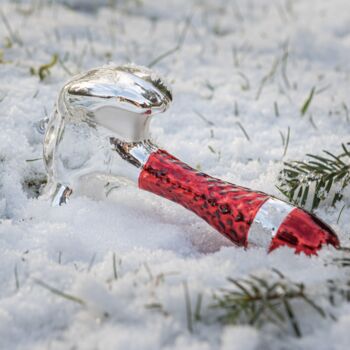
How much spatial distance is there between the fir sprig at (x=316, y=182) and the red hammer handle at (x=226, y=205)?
0.68ft

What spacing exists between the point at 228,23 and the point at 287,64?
0.66 meters

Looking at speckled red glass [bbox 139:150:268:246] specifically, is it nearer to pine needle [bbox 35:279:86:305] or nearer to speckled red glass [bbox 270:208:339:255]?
speckled red glass [bbox 270:208:339:255]

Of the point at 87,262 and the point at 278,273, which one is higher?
the point at 278,273

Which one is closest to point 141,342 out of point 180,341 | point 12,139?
point 180,341

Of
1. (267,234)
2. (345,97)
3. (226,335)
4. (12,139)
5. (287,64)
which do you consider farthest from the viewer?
(287,64)

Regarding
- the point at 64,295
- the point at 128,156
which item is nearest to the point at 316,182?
the point at 128,156

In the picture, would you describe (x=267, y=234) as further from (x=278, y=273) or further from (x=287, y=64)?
(x=287, y=64)

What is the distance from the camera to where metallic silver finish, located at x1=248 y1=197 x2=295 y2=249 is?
4.37 feet

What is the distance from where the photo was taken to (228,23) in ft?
10.7

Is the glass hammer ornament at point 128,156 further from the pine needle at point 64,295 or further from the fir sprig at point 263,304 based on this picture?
the pine needle at point 64,295

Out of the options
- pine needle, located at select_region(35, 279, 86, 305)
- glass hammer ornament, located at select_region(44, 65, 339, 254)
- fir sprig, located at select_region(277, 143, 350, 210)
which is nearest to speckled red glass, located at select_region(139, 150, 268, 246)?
glass hammer ornament, located at select_region(44, 65, 339, 254)

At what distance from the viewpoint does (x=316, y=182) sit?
158cm

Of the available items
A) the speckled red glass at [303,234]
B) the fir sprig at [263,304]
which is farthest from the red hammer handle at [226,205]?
the fir sprig at [263,304]

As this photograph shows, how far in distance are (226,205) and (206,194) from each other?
0.20 feet
